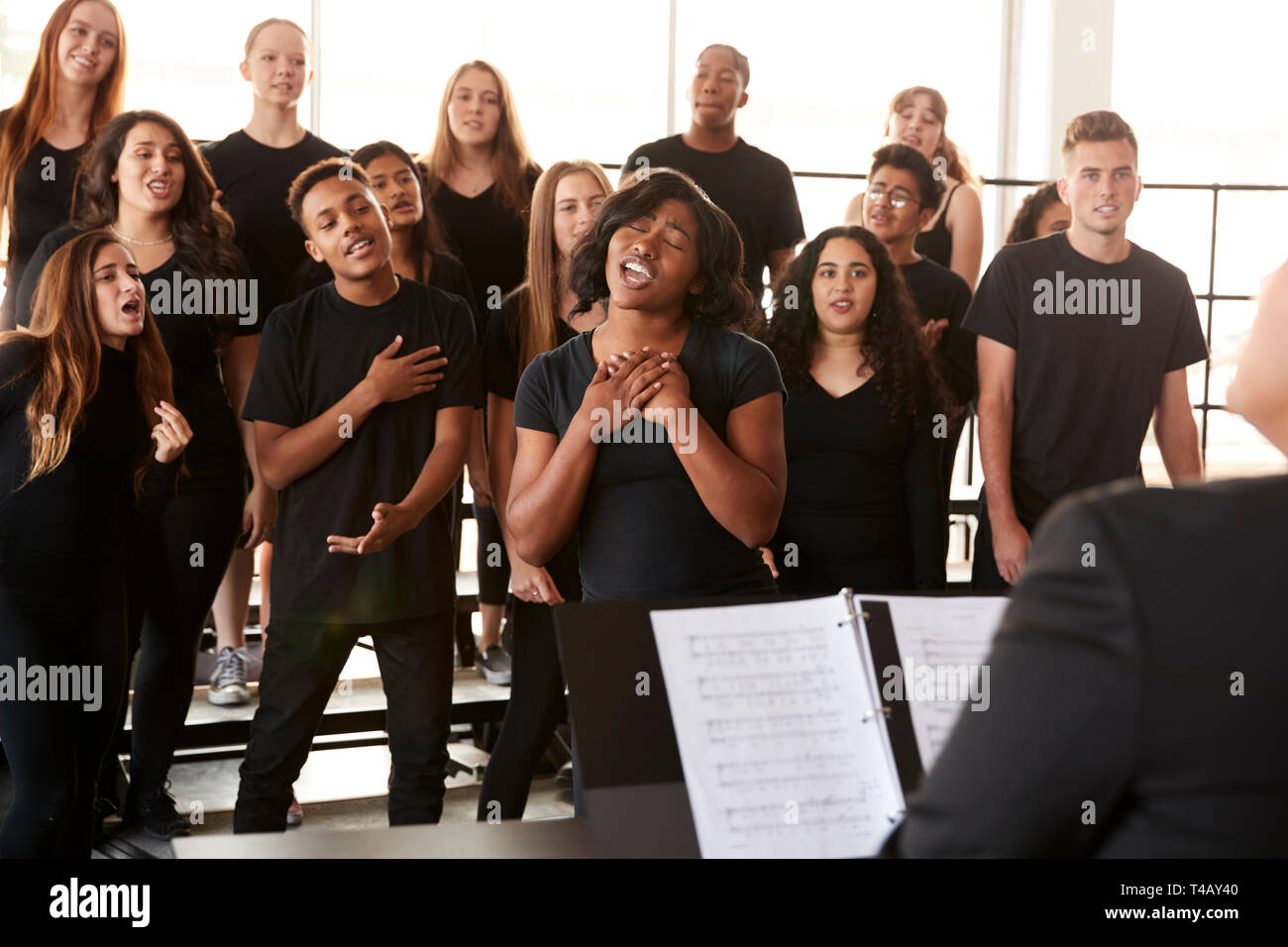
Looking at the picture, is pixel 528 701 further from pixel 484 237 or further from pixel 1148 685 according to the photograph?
pixel 1148 685

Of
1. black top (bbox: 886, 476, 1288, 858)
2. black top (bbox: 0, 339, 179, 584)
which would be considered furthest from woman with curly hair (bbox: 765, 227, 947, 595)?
black top (bbox: 886, 476, 1288, 858)

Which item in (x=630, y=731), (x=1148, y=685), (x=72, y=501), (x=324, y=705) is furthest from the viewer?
(x=324, y=705)

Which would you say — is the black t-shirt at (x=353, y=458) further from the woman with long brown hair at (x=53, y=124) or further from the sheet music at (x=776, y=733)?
the sheet music at (x=776, y=733)

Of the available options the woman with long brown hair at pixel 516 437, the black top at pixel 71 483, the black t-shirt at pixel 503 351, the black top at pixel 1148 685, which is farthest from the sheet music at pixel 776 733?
the black t-shirt at pixel 503 351

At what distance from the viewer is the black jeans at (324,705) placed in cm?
254

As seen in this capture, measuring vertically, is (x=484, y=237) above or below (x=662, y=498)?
above

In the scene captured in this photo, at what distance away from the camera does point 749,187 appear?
355cm

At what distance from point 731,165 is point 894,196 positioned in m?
0.50

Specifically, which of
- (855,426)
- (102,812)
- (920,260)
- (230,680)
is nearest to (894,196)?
(920,260)

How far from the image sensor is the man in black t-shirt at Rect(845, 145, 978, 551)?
10.7ft

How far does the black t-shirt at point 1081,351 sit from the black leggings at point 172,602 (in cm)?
185

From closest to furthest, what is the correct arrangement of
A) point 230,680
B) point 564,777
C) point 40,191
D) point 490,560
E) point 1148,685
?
point 1148,685
point 40,191
point 230,680
point 490,560
point 564,777

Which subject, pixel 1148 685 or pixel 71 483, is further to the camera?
pixel 71 483
